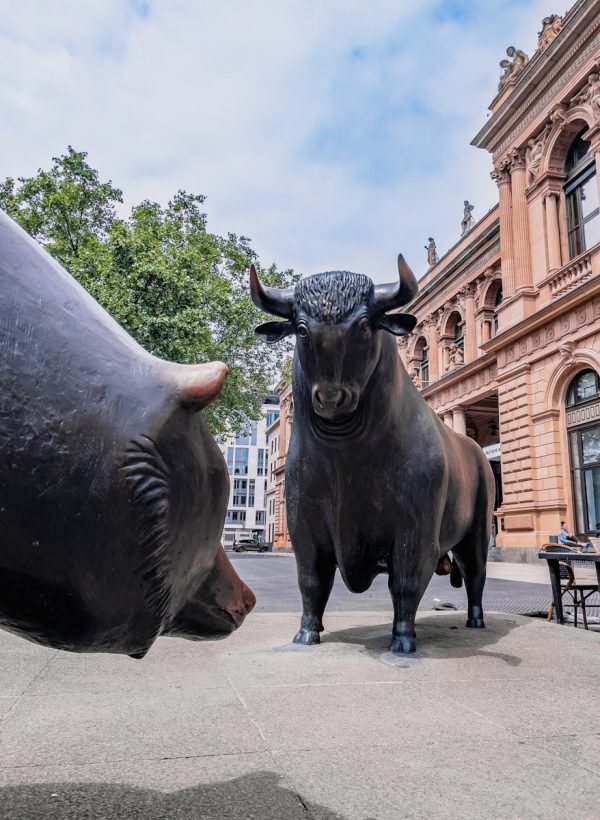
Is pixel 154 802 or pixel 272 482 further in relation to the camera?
pixel 272 482

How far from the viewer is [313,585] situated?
13.3 ft

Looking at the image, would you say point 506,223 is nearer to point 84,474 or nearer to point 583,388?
point 583,388

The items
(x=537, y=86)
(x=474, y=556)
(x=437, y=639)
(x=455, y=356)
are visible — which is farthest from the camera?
(x=455, y=356)

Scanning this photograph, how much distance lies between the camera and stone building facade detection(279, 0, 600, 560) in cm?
1980

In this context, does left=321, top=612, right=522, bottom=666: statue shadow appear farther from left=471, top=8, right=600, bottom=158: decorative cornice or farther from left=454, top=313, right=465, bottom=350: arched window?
left=454, top=313, right=465, bottom=350: arched window

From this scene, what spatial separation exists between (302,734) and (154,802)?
0.71 metres

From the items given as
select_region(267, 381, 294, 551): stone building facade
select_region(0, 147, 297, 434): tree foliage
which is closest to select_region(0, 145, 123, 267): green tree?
select_region(0, 147, 297, 434): tree foliage

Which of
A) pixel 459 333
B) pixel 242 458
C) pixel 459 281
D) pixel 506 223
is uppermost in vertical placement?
pixel 459 281

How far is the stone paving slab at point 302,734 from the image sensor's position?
1.62 meters

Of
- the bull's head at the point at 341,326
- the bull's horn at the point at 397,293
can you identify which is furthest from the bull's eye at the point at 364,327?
the bull's horn at the point at 397,293

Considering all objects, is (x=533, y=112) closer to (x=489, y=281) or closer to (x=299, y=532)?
(x=489, y=281)

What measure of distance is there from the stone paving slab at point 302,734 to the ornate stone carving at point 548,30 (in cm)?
2444

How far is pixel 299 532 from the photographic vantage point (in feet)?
13.0

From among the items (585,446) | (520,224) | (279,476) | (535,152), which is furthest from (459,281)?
(279,476)
